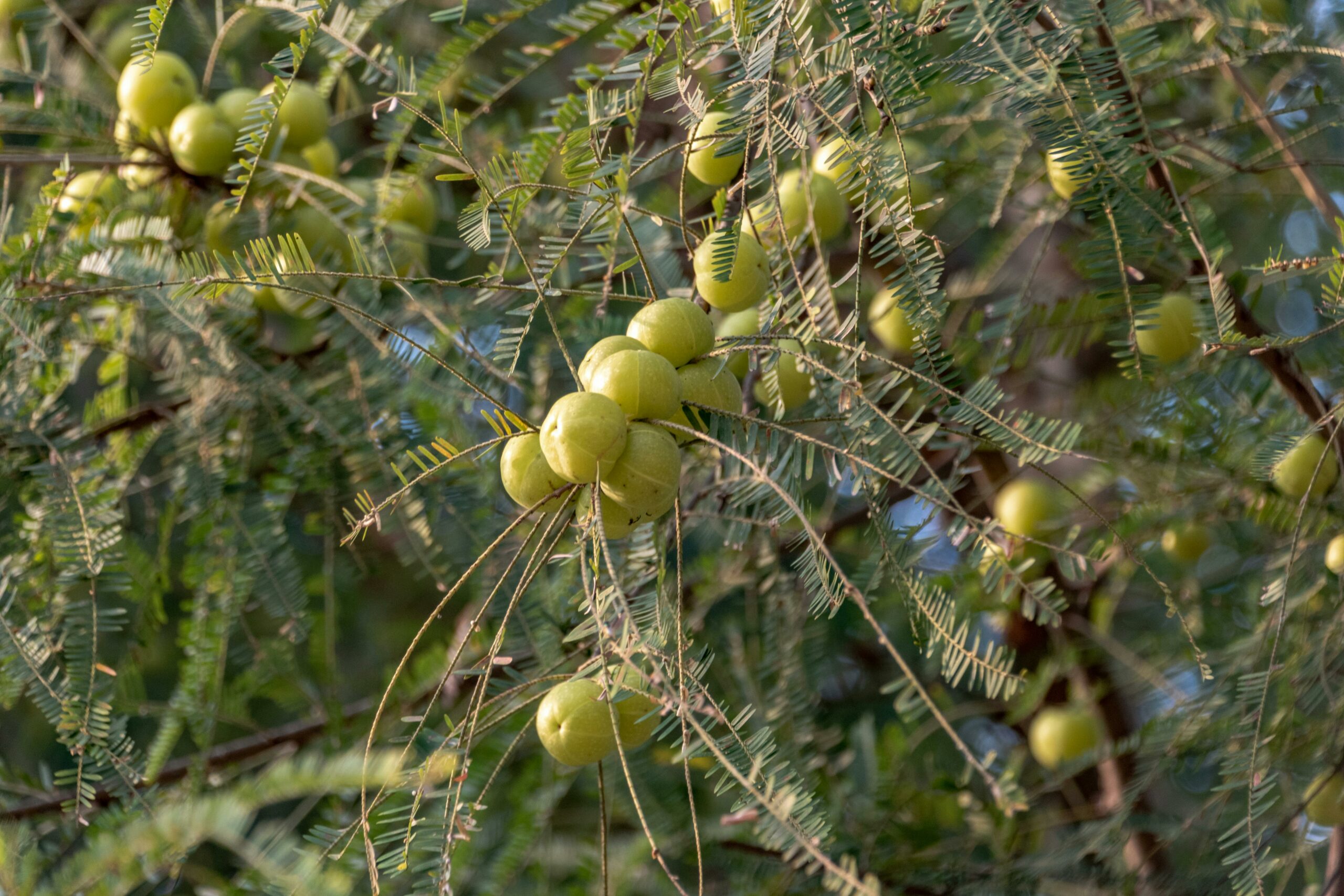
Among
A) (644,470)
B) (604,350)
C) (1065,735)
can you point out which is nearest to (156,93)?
(604,350)

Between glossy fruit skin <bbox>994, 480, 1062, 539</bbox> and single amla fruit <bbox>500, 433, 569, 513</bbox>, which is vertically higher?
single amla fruit <bbox>500, 433, 569, 513</bbox>

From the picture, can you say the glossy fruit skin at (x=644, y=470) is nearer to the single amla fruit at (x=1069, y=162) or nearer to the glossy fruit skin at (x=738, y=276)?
the glossy fruit skin at (x=738, y=276)

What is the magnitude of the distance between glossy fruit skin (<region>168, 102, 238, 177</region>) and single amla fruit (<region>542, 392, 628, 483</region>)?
989mm

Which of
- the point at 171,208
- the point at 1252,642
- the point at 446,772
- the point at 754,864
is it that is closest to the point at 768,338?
the point at 446,772

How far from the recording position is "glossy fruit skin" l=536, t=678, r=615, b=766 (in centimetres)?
100

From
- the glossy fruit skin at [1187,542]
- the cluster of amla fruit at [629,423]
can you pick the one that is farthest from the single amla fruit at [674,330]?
the glossy fruit skin at [1187,542]

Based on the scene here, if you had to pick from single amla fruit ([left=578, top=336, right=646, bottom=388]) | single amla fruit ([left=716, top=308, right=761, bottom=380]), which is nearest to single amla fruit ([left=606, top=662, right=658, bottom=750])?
single amla fruit ([left=578, top=336, right=646, bottom=388])

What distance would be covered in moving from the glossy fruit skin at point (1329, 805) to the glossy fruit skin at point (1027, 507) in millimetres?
569

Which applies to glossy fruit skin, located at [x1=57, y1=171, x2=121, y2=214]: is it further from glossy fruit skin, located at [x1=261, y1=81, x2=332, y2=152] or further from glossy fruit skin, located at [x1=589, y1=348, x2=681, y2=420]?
glossy fruit skin, located at [x1=589, y1=348, x2=681, y2=420]

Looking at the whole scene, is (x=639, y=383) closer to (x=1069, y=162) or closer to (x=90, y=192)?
(x=1069, y=162)

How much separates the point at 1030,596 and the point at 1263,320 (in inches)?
69.5

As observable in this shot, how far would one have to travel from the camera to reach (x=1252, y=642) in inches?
57.1

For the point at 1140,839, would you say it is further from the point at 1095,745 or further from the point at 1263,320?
the point at 1263,320

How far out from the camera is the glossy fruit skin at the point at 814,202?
1305 millimetres
